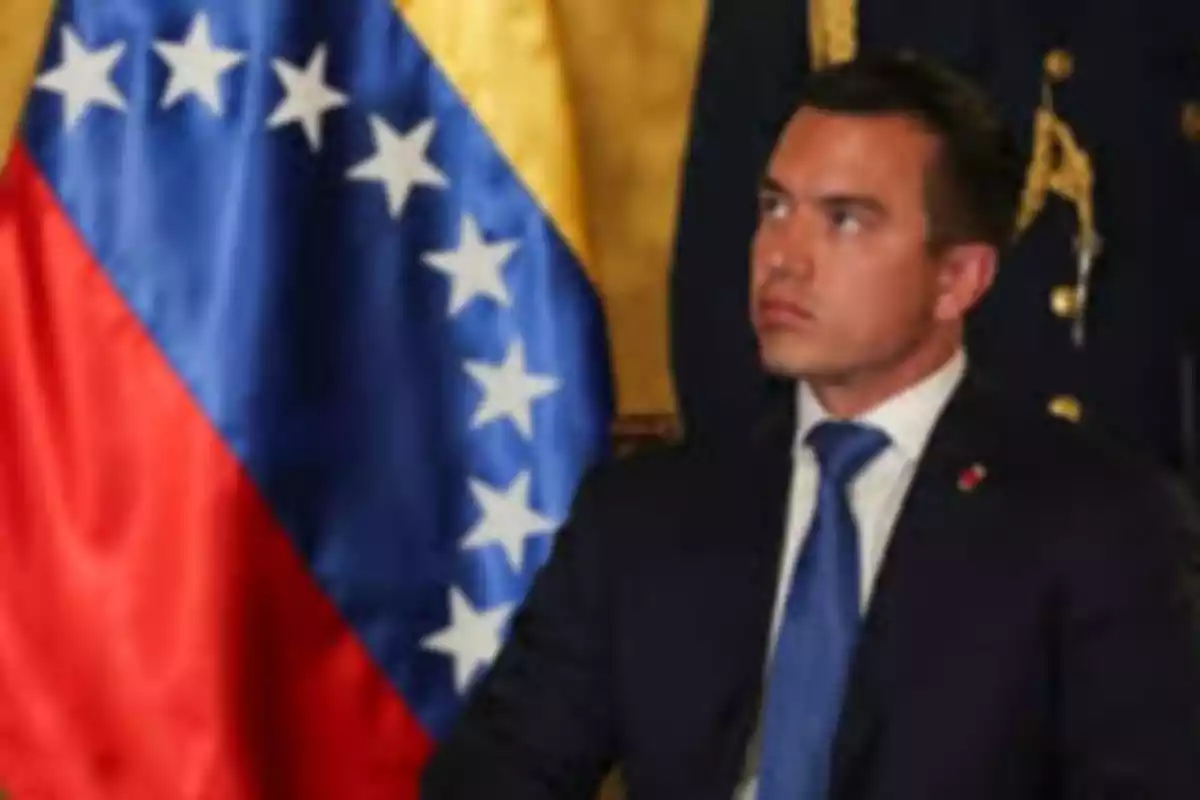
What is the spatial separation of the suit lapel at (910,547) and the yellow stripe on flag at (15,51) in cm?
104

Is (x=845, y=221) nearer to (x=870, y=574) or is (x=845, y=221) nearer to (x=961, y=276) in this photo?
(x=961, y=276)

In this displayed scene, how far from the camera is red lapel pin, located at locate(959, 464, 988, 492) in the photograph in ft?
4.76

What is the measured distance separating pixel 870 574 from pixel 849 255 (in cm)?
24

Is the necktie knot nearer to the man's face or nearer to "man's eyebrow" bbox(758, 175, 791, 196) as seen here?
the man's face

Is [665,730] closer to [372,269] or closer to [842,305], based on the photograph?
[842,305]

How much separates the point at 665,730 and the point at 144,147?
80 cm

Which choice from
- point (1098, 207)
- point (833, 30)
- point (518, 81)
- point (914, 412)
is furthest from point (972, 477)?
point (518, 81)

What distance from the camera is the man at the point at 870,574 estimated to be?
54.5 inches

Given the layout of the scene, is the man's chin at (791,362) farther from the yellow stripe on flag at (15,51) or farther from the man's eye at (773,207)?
the yellow stripe on flag at (15,51)

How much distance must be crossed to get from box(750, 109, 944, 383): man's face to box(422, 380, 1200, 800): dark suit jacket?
0.10m

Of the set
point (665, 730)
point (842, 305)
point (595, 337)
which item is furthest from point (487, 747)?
point (595, 337)

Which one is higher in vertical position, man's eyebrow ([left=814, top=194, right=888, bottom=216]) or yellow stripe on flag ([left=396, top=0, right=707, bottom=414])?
man's eyebrow ([left=814, top=194, right=888, bottom=216])

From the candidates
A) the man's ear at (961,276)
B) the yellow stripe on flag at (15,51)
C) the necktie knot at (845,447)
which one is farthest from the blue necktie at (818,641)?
the yellow stripe on flag at (15,51)

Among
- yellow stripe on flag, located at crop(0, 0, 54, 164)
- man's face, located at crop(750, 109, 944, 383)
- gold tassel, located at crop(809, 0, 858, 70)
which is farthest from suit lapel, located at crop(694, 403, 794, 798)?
yellow stripe on flag, located at crop(0, 0, 54, 164)
